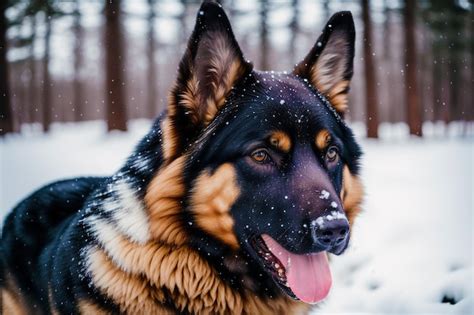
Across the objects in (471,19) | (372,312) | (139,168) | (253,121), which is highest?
(471,19)

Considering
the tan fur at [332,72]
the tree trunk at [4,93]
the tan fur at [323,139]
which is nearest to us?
the tan fur at [323,139]

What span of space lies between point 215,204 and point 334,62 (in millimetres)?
1356

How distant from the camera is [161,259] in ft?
8.68

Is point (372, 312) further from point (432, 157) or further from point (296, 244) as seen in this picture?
point (432, 157)

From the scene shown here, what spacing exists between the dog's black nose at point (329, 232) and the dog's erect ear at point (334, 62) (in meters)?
1.18

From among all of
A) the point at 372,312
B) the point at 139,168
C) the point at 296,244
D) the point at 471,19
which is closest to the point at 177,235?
the point at 139,168

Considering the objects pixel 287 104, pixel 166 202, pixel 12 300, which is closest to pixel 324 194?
pixel 287 104

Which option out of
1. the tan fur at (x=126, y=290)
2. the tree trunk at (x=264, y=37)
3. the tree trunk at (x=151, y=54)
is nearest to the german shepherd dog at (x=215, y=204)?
the tan fur at (x=126, y=290)

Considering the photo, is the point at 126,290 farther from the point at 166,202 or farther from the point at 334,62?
the point at 334,62

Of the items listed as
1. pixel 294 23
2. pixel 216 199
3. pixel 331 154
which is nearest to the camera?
pixel 216 199

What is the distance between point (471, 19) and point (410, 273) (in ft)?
50.6

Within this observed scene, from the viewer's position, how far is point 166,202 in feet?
8.71

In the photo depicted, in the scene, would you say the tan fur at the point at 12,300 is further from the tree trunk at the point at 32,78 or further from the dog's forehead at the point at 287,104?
the tree trunk at the point at 32,78

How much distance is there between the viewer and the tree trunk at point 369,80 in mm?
13719
